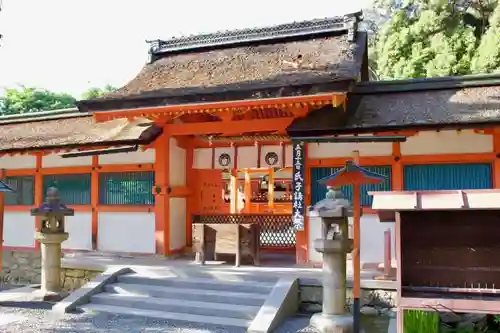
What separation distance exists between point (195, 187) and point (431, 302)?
25.4 feet

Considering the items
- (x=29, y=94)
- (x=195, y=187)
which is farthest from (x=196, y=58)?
(x=29, y=94)

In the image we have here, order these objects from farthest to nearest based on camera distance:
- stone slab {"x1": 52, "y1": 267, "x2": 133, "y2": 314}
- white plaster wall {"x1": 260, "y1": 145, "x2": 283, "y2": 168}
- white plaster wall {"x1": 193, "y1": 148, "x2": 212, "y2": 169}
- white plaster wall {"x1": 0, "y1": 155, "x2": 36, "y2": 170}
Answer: white plaster wall {"x1": 0, "y1": 155, "x2": 36, "y2": 170} → white plaster wall {"x1": 193, "y1": 148, "x2": 212, "y2": 169} → white plaster wall {"x1": 260, "y1": 145, "x2": 283, "y2": 168} → stone slab {"x1": 52, "y1": 267, "x2": 133, "y2": 314}

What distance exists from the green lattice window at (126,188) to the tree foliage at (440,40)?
43.5 ft

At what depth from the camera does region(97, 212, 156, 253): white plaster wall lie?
11.0 meters

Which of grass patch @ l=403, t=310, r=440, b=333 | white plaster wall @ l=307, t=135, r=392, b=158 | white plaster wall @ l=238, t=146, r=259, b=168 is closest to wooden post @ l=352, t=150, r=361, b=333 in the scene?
grass patch @ l=403, t=310, r=440, b=333

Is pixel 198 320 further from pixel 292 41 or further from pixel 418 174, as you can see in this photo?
pixel 292 41

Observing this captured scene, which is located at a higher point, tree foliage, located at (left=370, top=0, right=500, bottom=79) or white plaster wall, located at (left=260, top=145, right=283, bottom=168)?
tree foliage, located at (left=370, top=0, right=500, bottom=79)

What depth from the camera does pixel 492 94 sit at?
9328 millimetres

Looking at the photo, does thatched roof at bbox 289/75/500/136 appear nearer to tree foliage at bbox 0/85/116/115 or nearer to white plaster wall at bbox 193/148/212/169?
white plaster wall at bbox 193/148/212/169

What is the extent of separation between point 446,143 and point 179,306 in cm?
557

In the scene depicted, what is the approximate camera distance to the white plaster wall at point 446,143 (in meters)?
8.82

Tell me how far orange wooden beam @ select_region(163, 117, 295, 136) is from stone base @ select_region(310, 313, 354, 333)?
4148 millimetres

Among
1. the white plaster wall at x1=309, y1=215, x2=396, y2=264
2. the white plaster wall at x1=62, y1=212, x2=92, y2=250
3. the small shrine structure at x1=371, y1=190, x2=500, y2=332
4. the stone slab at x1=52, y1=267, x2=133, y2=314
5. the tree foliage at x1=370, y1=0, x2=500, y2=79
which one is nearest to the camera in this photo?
the small shrine structure at x1=371, y1=190, x2=500, y2=332

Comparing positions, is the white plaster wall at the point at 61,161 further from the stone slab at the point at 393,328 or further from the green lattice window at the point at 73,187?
the stone slab at the point at 393,328
